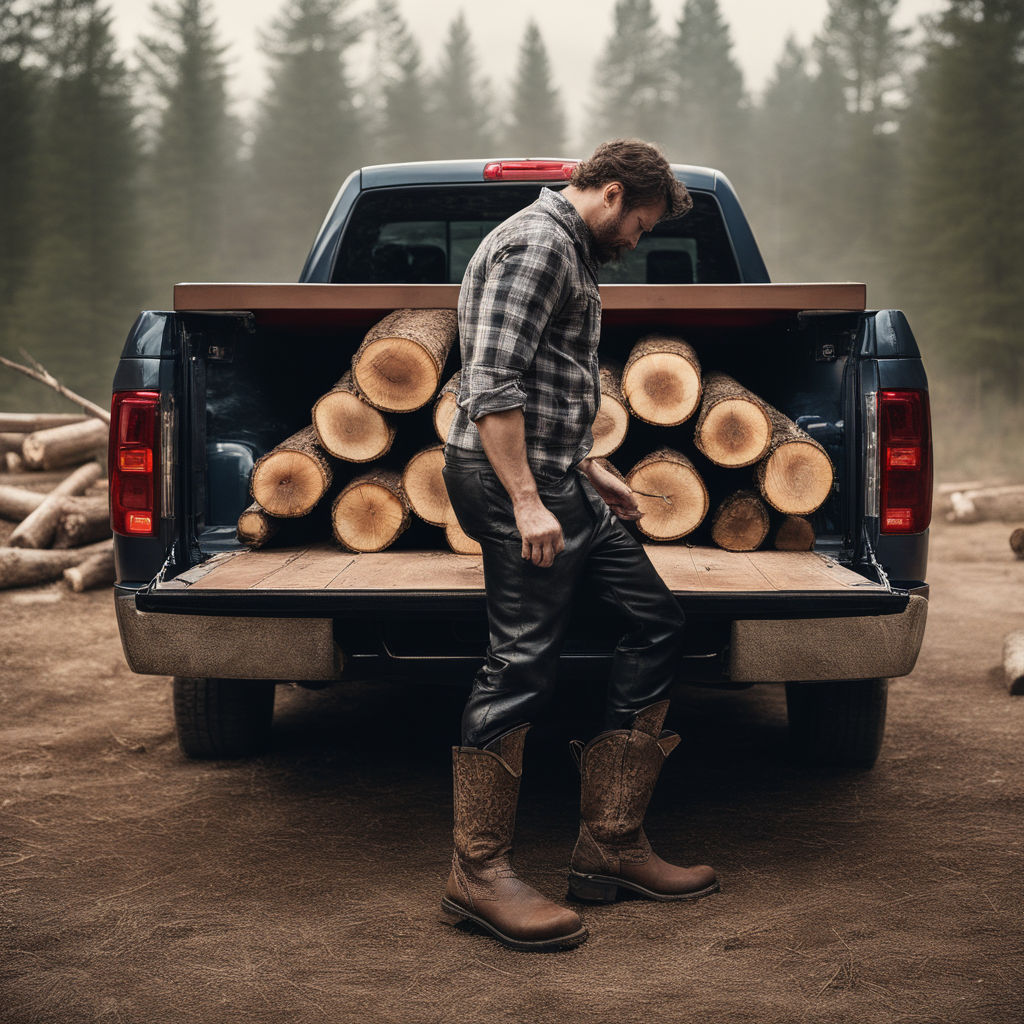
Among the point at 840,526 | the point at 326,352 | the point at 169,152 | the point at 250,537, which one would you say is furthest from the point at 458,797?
the point at 169,152

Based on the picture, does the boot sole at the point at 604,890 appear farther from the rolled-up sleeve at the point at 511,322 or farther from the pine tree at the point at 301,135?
the pine tree at the point at 301,135

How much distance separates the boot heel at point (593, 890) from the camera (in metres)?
3.19

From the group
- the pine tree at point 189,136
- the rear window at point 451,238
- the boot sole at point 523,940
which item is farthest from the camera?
the pine tree at point 189,136

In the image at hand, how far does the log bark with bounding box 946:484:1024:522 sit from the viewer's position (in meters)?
12.3

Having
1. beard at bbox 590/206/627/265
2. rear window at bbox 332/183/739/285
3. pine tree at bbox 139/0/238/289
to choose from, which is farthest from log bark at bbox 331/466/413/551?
pine tree at bbox 139/0/238/289

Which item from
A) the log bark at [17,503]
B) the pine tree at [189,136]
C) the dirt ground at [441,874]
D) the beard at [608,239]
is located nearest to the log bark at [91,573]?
the log bark at [17,503]

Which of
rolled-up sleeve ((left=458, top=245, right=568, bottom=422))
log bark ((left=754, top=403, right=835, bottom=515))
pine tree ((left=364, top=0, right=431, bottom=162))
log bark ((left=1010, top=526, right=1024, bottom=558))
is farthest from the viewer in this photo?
pine tree ((left=364, top=0, right=431, bottom=162))

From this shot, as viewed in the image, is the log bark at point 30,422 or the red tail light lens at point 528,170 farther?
the log bark at point 30,422

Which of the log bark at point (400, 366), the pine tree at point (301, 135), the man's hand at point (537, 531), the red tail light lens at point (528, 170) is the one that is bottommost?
the man's hand at point (537, 531)

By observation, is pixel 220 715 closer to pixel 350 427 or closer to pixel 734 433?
pixel 350 427

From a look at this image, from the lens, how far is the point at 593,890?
3193mm

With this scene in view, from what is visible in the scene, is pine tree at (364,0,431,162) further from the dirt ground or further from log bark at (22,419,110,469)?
the dirt ground

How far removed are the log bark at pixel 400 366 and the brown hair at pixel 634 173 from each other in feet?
3.25

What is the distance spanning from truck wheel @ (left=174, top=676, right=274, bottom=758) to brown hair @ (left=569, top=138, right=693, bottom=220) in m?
2.29
